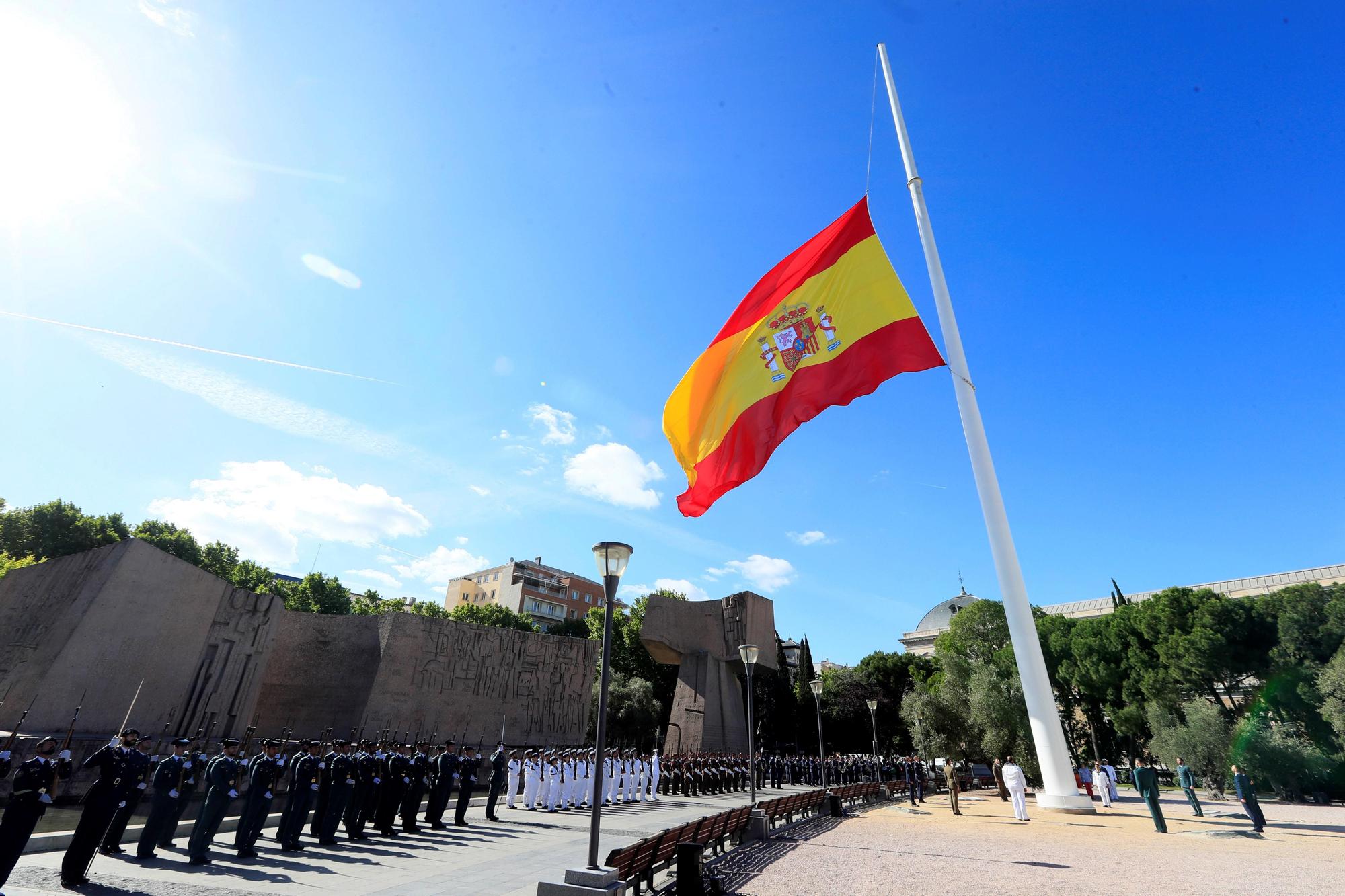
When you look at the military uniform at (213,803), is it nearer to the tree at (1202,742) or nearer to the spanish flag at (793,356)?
the spanish flag at (793,356)

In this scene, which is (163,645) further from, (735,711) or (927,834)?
(735,711)

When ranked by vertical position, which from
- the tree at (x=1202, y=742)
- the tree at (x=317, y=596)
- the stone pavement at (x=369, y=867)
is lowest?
the stone pavement at (x=369, y=867)

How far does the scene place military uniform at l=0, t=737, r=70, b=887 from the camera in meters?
6.47

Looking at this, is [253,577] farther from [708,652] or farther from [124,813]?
[124,813]

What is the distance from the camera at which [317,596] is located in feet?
162

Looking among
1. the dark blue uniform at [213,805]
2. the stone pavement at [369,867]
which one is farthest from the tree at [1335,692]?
the dark blue uniform at [213,805]

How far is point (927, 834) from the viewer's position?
14133 mm

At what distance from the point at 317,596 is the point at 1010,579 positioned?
175 feet

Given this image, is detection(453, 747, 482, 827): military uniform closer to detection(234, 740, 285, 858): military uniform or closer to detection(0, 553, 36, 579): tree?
detection(234, 740, 285, 858): military uniform

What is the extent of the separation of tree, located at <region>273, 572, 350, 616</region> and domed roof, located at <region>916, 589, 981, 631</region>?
Answer: 7723 cm

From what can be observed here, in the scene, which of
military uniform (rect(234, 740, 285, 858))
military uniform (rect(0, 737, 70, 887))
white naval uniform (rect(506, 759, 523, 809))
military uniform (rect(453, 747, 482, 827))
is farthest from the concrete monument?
military uniform (rect(0, 737, 70, 887))

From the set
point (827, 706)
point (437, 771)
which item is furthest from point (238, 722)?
point (827, 706)

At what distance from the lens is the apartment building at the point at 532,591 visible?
79.2m

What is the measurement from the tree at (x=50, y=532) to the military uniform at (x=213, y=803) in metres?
37.3
